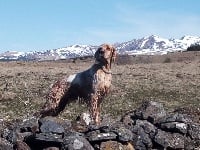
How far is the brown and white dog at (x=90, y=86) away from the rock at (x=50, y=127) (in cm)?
102

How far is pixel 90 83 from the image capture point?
569 inches

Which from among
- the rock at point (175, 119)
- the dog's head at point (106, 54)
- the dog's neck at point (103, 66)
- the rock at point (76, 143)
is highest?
the dog's head at point (106, 54)

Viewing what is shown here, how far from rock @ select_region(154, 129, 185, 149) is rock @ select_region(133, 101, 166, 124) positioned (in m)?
0.61

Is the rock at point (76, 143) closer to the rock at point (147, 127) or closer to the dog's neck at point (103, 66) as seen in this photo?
the dog's neck at point (103, 66)

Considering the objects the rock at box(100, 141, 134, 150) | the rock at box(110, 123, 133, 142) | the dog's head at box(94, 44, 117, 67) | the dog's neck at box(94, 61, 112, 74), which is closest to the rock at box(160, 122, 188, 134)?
the rock at box(110, 123, 133, 142)

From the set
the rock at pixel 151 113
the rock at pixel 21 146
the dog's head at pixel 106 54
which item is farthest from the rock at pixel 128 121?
the rock at pixel 21 146

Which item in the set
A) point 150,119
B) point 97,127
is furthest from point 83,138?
point 150,119

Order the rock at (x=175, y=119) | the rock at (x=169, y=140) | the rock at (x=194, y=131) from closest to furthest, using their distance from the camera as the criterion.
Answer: the rock at (x=169, y=140) → the rock at (x=175, y=119) → the rock at (x=194, y=131)

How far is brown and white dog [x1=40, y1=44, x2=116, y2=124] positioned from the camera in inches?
559

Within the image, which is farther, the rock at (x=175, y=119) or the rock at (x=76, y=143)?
the rock at (x=175, y=119)

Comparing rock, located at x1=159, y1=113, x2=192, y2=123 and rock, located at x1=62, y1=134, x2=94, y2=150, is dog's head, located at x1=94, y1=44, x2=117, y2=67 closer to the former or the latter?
rock, located at x1=62, y1=134, x2=94, y2=150

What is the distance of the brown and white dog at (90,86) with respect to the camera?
14211mm

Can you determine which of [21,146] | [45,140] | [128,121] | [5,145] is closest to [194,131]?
[128,121]

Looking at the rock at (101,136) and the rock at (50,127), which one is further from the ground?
the rock at (50,127)
